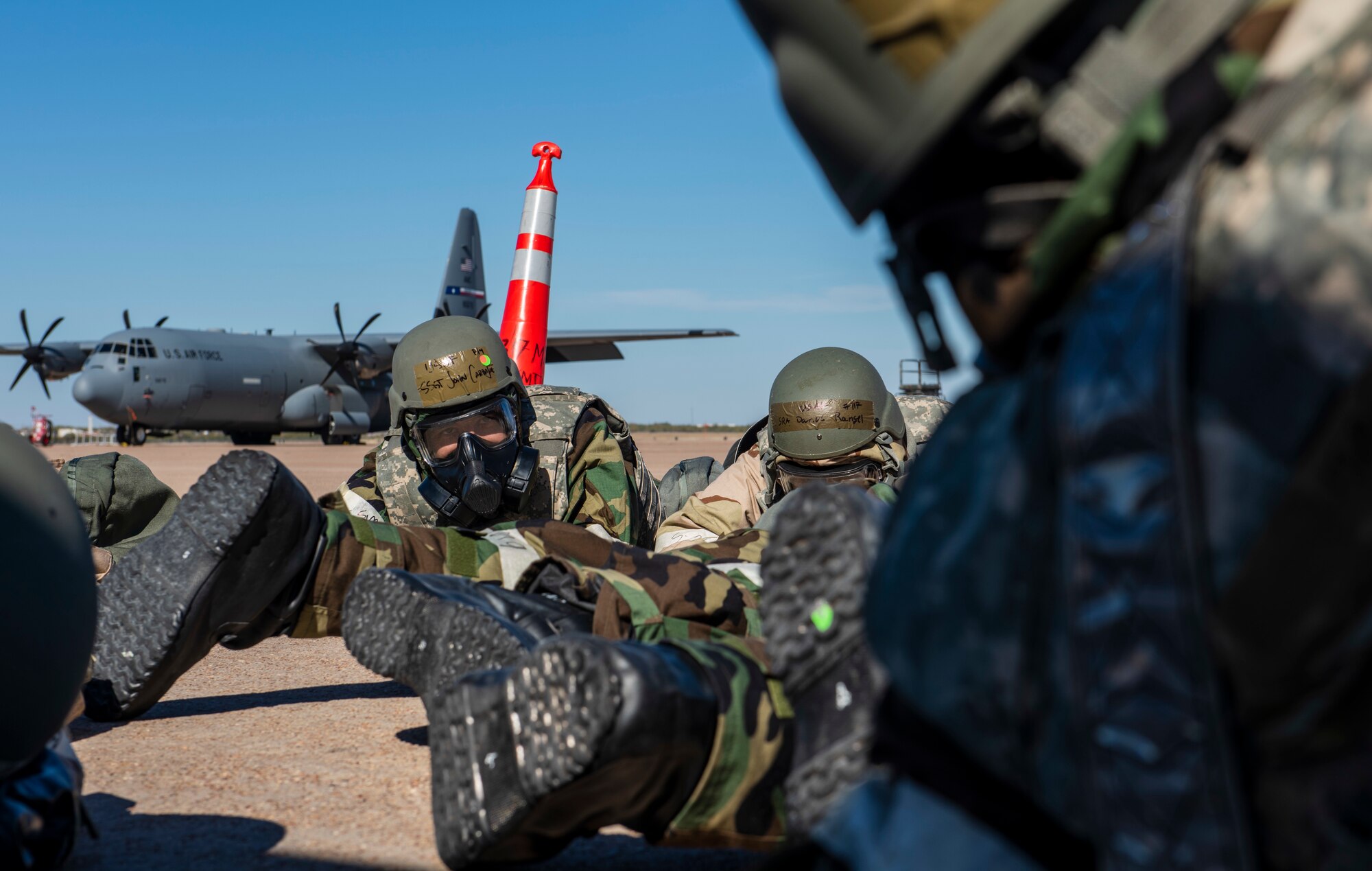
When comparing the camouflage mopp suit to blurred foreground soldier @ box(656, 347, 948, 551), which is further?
blurred foreground soldier @ box(656, 347, 948, 551)

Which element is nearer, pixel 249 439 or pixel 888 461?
pixel 888 461

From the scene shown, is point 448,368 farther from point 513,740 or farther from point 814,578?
point 814,578

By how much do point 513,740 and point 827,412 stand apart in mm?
2995

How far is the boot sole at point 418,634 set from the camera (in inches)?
81.7

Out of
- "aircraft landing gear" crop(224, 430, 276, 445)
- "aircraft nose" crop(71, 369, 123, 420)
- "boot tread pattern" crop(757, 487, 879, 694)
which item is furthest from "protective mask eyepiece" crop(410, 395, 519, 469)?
"aircraft landing gear" crop(224, 430, 276, 445)

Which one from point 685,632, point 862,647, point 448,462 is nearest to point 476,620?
point 685,632

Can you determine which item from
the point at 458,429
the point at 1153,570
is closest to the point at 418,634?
the point at 1153,570

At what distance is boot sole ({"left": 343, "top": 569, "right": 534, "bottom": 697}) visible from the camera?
2.07m

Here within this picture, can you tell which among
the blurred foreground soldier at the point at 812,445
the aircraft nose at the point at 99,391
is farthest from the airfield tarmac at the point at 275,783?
the aircraft nose at the point at 99,391

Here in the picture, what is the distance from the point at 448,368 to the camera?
14.0ft

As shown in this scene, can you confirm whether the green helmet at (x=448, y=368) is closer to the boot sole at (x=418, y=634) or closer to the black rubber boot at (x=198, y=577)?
the black rubber boot at (x=198, y=577)

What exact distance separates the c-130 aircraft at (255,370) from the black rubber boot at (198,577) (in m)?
24.5

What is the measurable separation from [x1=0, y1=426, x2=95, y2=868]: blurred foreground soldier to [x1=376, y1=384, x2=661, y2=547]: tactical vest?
8.47 feet

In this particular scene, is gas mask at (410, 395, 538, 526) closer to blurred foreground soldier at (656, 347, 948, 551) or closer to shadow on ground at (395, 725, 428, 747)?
blurred foreground soldier at (656, 347, 948, 551)
